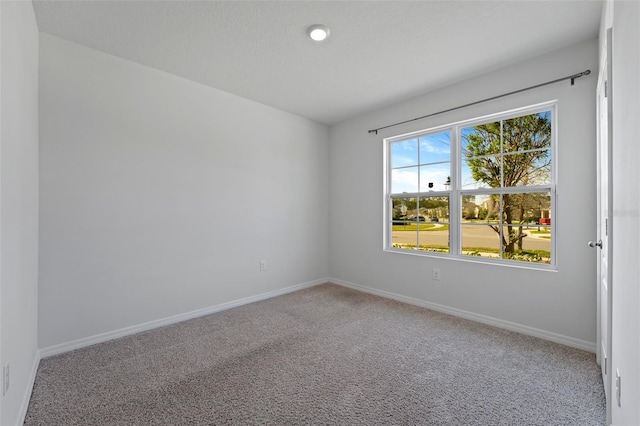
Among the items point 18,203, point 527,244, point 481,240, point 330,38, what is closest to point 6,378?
point 18,203

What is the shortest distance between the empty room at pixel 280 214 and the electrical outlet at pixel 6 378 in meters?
0.03

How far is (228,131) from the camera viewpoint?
11.1ft

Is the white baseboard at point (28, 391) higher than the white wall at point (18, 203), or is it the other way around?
the white wall at point (18, 203)

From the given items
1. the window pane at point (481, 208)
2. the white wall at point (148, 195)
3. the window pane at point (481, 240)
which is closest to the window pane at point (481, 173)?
the window pane at point (481, 208)

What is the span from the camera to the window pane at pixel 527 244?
266 cm

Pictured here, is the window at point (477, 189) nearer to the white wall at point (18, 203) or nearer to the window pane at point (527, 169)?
the window pane at point (527, 169)

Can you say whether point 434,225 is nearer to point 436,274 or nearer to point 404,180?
point 436,274

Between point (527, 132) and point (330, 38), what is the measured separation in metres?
2.05

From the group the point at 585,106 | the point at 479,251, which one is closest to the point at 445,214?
the point at 479,251

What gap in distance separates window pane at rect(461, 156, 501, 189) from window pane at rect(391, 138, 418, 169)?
2.07 feet

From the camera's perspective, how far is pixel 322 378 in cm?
195

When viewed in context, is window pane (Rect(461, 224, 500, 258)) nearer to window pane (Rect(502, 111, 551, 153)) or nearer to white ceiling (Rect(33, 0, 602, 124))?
window pane (Rect(502, 111, 551, 153))

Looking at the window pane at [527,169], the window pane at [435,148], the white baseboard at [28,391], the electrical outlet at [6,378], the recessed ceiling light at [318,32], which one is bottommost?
the white baseboard at [28,391]

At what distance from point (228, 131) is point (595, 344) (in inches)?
156
